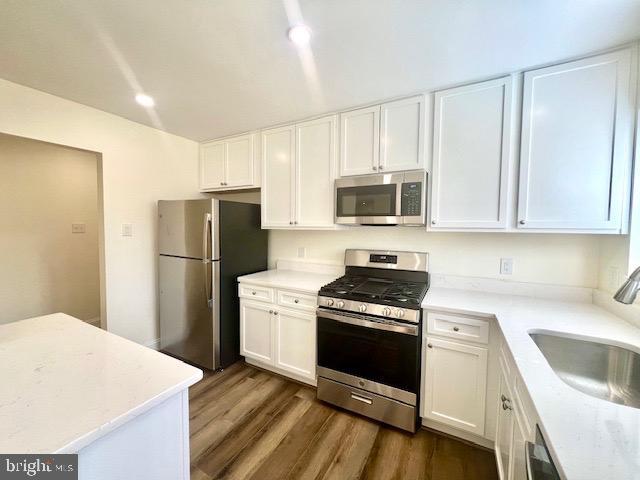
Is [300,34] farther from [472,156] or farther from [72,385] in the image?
[72,385]

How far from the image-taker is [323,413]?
1.98 metres

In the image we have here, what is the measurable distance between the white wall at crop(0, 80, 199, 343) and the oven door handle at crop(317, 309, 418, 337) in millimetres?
1939

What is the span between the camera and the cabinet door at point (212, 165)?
2.94 m

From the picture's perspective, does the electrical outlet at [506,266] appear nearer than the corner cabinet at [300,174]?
Yes

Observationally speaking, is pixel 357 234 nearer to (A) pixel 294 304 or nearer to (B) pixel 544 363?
(A) pixel 294 304

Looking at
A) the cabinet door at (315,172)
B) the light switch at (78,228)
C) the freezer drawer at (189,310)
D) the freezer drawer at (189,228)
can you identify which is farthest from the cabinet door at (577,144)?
the light switch at (78,228)

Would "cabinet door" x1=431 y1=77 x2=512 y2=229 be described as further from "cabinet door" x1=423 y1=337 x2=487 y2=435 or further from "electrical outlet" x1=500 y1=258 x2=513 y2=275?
"cabinet door" x1=423 y1=337 x2=487 y2=435

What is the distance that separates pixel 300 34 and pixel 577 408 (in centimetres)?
181

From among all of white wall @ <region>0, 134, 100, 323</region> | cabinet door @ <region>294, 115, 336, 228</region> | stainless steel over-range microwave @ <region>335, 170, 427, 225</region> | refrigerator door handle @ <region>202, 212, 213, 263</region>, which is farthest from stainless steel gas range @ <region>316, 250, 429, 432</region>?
white wall @ <region>0, 134, 100, 323</region>

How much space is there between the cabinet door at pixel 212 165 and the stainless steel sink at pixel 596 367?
9.80ft

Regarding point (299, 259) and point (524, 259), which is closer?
point (524, 259)

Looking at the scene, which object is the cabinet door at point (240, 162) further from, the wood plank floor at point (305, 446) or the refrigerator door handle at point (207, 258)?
the wood plank floor at point (305, 446)

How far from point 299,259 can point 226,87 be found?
167 centimetres

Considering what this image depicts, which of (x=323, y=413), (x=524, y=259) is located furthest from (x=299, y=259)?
(x=524, y=259)
